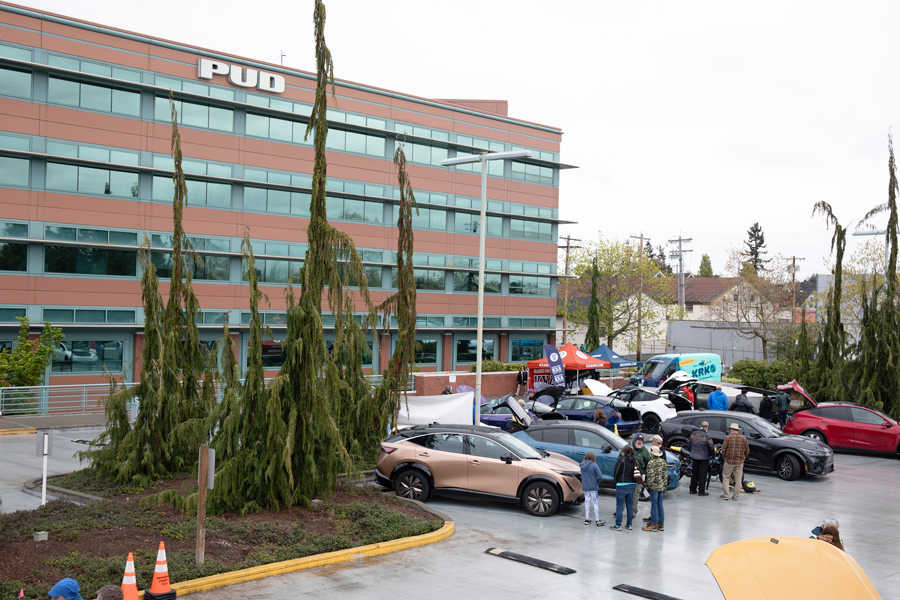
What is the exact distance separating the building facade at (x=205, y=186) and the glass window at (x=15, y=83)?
59mm

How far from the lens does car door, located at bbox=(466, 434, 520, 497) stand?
46.5 feet

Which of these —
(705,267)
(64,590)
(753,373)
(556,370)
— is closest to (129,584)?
(64,590)

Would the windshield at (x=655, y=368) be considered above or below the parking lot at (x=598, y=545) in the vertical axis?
above

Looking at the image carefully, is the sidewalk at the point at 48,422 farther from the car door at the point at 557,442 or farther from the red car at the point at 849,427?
the red car at the point at 849,427

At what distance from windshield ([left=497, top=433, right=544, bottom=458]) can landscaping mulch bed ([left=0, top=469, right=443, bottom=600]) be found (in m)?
2.30

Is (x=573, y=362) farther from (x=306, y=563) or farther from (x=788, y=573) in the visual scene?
(x=788, y=573)

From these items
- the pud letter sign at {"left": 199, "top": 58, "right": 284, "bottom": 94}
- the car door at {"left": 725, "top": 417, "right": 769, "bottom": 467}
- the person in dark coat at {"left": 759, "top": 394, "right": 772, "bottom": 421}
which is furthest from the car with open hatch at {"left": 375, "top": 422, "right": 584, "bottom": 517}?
the pud letter sign at {"left": 199, "top": 58, "right": 284, "bottom": 94}

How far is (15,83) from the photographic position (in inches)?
1192

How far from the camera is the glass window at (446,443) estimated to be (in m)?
14.7

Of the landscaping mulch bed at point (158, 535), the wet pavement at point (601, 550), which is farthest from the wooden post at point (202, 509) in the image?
the wet pavement at point (601, 550)

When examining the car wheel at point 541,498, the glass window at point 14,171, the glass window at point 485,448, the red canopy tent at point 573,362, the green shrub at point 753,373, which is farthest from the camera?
the green shrub at point 753,373

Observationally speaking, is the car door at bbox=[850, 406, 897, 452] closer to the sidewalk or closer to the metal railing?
the metal railing

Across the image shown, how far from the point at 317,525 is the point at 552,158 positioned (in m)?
40.8

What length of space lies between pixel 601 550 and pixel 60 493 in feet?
33.3
